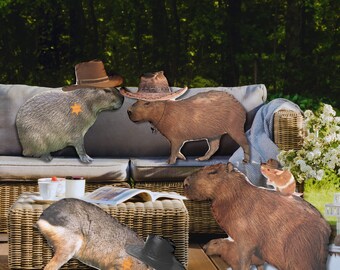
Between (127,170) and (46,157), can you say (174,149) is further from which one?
(46,157)

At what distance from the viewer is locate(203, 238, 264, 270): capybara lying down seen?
1321mm

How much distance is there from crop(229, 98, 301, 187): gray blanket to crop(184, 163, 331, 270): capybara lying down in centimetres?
151

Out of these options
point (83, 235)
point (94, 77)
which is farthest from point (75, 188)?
point (94, 77)

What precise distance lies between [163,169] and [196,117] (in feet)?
2.96

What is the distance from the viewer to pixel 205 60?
28.7 feet

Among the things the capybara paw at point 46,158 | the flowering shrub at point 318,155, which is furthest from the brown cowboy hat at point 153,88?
the capybara paw at point 46,158

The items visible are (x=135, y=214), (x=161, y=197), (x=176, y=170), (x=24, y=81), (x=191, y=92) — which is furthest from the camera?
(x=24, y=81)

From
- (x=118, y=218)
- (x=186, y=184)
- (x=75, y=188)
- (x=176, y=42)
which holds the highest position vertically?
(x=186, y=184)

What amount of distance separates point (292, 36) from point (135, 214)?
20.1 feet

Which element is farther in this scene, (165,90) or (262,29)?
(262,29)

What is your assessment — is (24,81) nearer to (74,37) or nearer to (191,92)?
(74,37)

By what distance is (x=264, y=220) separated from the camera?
1.28 m

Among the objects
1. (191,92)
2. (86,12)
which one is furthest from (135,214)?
(86,12)

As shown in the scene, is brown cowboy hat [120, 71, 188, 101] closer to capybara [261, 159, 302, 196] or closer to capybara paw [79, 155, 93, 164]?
capybara [261, 159, 302, 196]
